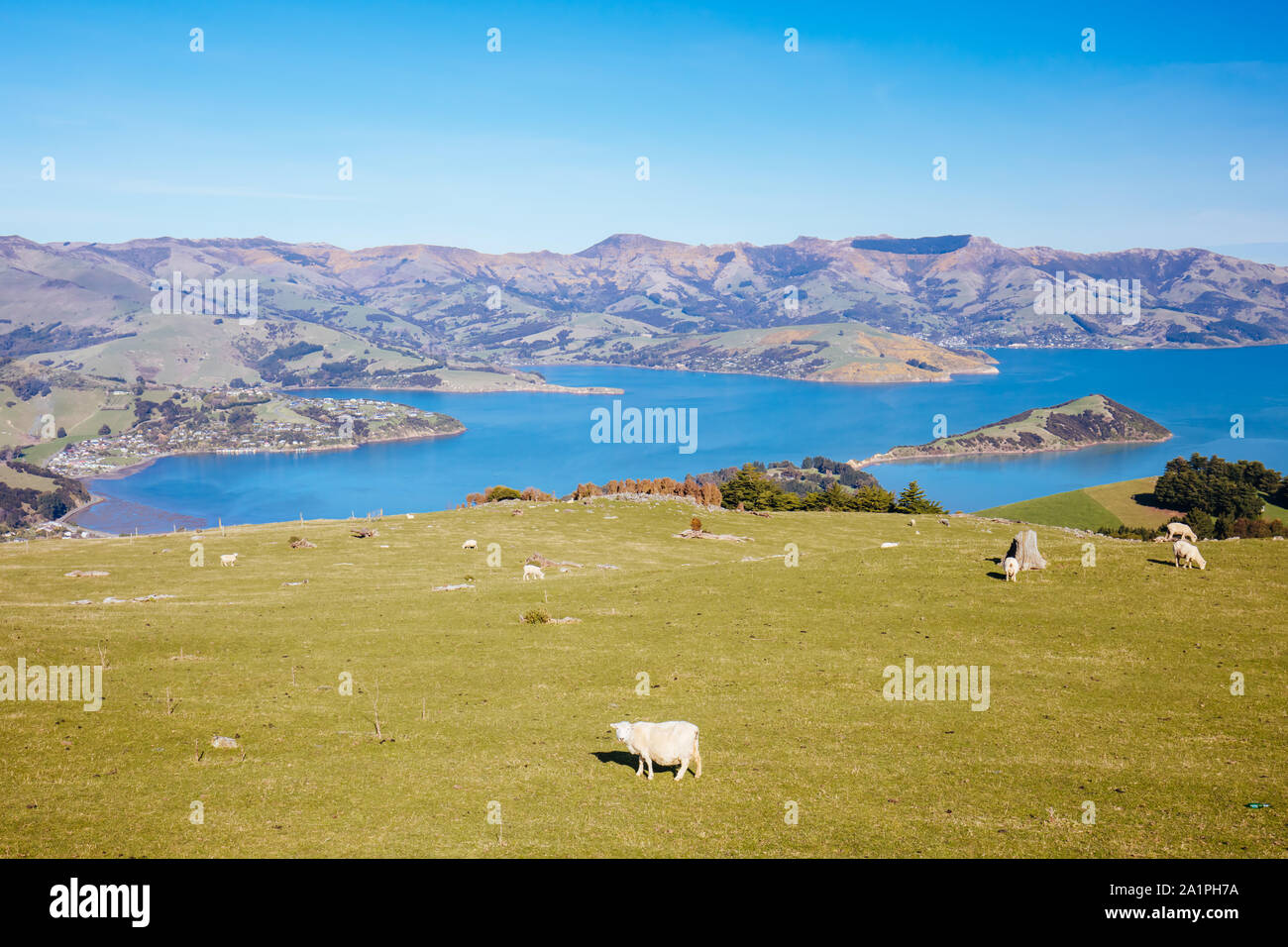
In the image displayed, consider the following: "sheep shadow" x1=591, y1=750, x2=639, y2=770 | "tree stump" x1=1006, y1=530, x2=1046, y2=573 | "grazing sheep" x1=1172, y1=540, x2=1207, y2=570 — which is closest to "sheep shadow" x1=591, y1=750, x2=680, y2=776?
"sheep shadow" x1=591, y1=750, x2=639, y2=770

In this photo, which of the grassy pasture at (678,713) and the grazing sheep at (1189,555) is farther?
the grazing sheep at (1189,555)

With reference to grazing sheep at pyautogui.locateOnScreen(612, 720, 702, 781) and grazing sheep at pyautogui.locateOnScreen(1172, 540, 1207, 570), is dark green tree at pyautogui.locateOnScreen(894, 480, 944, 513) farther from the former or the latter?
grazing sheep at pyautogui.locateOnScreen(612, 720, 702, 781)

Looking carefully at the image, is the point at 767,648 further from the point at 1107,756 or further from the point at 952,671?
the point at 1107,756

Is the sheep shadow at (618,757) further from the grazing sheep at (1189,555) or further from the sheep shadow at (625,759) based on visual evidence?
the grazing sheep at (1189,555)

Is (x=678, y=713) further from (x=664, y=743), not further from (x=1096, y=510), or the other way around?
(x=1096, y=510)

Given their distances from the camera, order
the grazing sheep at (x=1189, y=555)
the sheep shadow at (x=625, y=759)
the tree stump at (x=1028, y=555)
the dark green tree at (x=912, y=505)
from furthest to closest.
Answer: the dark green tree at (x=912, y=505)
the tree stump at (x=1028, y=555)
the grazing sheep at (x=1189, y=555)
the sheep shadow at (x=625, y=759)

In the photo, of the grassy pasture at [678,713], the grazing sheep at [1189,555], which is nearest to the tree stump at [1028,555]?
the grassy pasture at [678,713]
